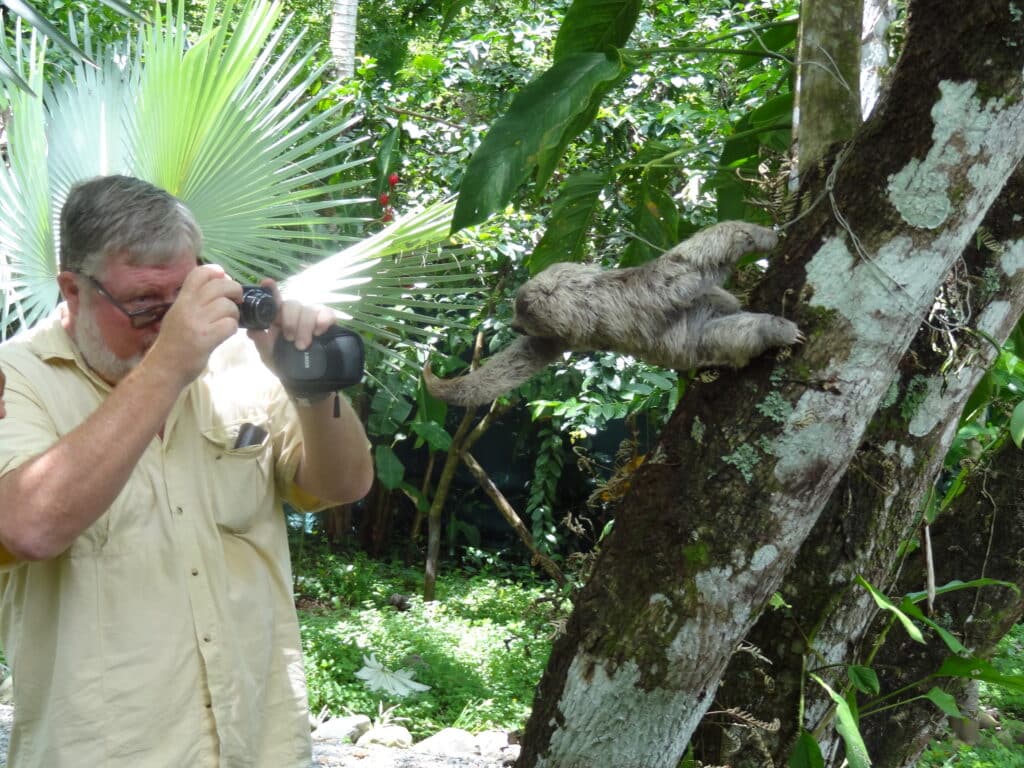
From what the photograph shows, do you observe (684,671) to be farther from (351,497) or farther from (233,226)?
(233,226)

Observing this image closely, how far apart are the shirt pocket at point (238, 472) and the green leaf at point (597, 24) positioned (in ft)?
4.30

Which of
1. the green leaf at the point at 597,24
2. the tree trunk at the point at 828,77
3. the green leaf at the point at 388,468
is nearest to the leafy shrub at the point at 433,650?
the green leaf at the point at 388,468

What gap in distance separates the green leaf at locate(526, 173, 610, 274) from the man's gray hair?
3.37 ft

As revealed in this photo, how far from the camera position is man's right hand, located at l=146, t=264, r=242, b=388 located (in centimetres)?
164

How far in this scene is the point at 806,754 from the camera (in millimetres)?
2088

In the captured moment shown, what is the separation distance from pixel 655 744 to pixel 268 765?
2.51 ft

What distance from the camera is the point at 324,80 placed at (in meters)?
6.39

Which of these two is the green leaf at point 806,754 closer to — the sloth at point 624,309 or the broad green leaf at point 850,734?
the broad green leaf at point 850,734

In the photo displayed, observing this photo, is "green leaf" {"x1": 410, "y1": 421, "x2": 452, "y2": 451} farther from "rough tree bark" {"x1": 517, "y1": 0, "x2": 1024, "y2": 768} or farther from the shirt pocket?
"rough tree bark" {"x1": 517, "y1": 0, "x2": 1024, "y2": 768}

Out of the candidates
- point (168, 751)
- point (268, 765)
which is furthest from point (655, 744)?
point (168, 751)

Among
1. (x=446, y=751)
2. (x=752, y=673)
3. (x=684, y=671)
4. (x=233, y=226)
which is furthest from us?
(x=446, y=751)

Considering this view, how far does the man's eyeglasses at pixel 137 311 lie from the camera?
1890 mm

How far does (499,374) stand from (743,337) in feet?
2.23

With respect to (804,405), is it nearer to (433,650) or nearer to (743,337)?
(743,337)
